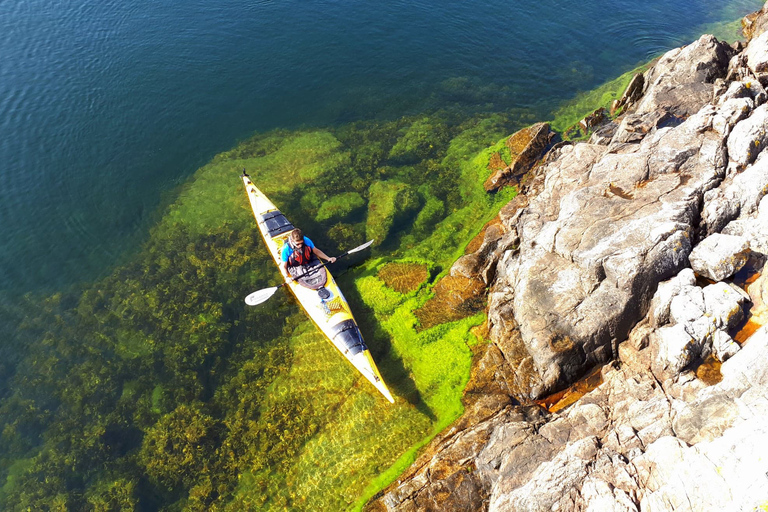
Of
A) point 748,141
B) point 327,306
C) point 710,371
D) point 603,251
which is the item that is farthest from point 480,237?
point 710,371

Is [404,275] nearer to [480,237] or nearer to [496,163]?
[480,237]

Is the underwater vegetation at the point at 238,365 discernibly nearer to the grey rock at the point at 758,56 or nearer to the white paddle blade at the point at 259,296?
the white paddle blade at the point at 259,296

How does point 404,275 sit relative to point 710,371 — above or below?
below

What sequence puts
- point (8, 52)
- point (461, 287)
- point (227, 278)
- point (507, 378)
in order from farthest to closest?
point (8, 52) < point (227, 278) < point (461, 287) < point (507, 378)

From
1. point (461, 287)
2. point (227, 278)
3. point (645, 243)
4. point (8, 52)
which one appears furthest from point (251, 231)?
point (8, 52)

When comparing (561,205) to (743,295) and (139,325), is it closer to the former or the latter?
(743,295)

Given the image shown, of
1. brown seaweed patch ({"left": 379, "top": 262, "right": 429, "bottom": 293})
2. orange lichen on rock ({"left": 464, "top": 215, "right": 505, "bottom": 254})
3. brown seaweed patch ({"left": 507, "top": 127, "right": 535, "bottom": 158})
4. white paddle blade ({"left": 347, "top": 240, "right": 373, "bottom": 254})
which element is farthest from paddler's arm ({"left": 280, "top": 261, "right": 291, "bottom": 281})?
brown seaweed patch ({"left": 507, "top": 127, "right": 535, "bottom": 158})

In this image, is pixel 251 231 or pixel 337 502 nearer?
pixel 337 502

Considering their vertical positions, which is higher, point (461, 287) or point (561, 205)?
point (561, 205)
